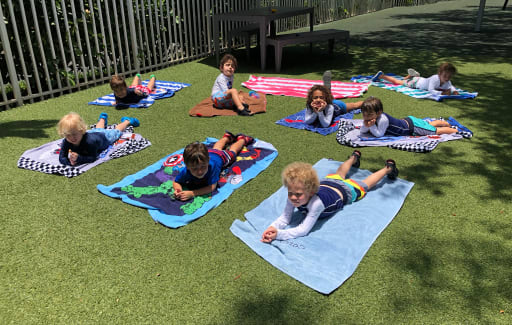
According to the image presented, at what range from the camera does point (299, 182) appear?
335 cm

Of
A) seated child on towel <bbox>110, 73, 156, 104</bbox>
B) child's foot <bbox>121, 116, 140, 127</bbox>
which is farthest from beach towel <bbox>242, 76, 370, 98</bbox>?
child's foot <bbox>121, 116, 140, 127</bbox>

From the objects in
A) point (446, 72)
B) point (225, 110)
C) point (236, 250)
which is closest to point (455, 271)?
point (236, 250)

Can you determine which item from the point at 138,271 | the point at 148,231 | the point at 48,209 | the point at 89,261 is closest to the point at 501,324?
the point at 138,271

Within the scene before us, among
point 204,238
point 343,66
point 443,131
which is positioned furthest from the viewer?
point 343,66

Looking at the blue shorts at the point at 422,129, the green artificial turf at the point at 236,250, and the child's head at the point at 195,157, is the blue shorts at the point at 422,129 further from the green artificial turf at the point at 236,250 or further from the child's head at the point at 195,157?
the child's head at the point at 195,157

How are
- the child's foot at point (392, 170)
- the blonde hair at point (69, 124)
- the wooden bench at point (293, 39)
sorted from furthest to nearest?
the wooden bench at point (293, 39), the blonde hair at point (69, 124), the child's foot at point (392, 170)

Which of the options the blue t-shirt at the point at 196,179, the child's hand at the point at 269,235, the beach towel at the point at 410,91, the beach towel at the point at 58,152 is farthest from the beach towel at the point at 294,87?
the child's hand at the point at 269,235

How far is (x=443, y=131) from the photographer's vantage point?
18.8 feet

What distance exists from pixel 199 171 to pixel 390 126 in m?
2.94

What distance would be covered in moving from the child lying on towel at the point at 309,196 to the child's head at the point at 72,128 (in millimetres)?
2842

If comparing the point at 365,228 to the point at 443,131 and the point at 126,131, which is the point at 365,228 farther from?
the point at 126,131

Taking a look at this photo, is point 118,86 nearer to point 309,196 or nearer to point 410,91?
point 309,196

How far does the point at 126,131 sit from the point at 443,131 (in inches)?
185

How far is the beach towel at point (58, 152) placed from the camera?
197 inches
